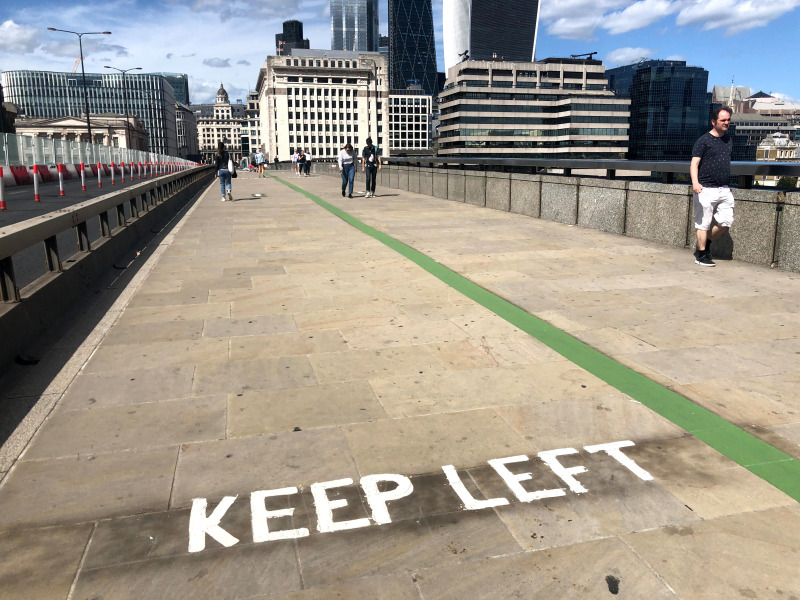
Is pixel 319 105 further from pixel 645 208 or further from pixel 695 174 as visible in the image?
pixel 695 174

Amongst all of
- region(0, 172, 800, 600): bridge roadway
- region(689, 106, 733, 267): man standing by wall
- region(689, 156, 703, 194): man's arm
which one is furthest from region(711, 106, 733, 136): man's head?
region(0, 172, 800, 600): bridge roadway

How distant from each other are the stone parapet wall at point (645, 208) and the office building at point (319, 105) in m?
170

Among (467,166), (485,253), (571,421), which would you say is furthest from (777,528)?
(467,166)

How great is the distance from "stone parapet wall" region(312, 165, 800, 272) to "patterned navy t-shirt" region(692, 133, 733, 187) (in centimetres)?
62

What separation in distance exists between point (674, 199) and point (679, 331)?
203 inches

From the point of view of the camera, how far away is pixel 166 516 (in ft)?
10.0

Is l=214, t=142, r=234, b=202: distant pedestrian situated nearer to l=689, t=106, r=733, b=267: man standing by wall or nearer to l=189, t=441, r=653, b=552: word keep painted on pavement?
l=689, t=106, r=733, b=267: man standing by wall

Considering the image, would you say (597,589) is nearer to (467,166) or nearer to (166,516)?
(166,516)

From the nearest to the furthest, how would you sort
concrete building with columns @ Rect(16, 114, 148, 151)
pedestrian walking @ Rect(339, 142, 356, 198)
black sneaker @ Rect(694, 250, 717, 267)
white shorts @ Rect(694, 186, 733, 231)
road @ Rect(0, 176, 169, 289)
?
white shorts @ Rect(694, 186, 733, 231) < black sneaker @ Rect(694, 250, 717, 267) < road @ Rect(0, 176, 169, 289) < pedestrian walking @ Rect(339, 142, 356, 198) < concrete building with columns @ Rect(16, 114, 148, 151)

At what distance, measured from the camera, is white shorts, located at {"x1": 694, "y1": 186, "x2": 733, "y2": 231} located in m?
8.60

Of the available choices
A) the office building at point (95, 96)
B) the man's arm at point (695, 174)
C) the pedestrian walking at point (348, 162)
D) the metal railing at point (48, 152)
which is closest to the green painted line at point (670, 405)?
the man's arm at point (695, 174)

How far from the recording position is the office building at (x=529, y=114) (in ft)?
492

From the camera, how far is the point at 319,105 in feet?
602

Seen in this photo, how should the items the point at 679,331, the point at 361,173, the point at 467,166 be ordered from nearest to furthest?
the point at 679,331, the point at 467,166, the point at 361,173
